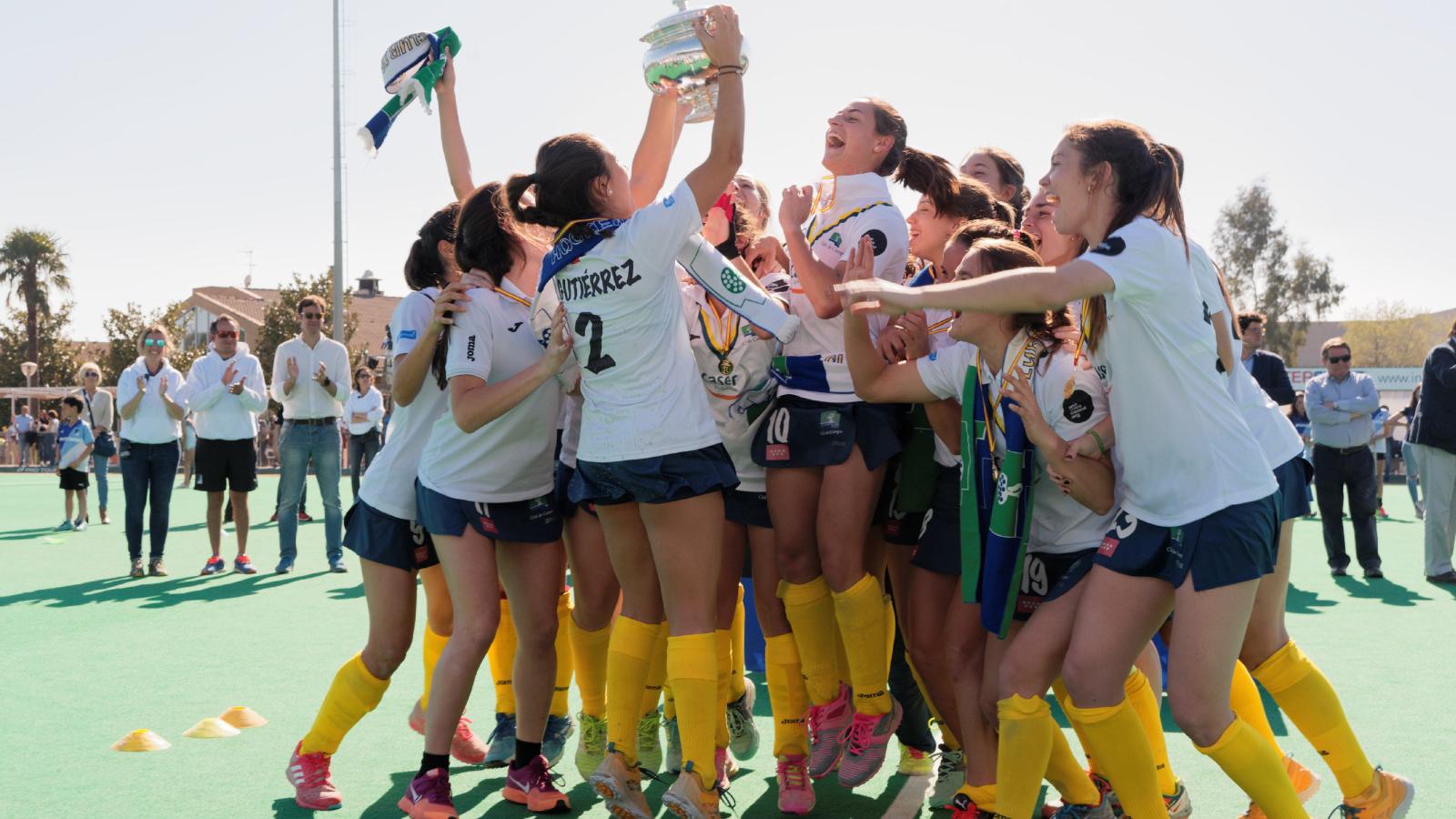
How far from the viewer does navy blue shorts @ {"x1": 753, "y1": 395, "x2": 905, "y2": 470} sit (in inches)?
161

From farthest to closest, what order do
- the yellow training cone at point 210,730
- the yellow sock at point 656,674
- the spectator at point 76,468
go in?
Answer: the spectator at point 76,468 → the yellow training cone at point 210,730 → the yellow sock at point 656,674

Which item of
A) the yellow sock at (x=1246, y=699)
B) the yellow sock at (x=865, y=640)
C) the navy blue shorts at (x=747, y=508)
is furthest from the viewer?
the navy blue shorts at (x=747, y=508)

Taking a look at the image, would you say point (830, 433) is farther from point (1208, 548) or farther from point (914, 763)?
point (914, 763)

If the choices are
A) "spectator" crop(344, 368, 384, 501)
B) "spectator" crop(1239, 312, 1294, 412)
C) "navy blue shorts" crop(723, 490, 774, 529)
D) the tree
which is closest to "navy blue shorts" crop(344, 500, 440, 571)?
"navy blue shorts" crop(723, 490, 774, 529)

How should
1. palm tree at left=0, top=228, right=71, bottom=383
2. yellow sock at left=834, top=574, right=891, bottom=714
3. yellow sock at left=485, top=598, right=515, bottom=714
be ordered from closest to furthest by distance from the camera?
1. yellow sock at left=834, top=574, right=891, bottom=714
2. yellow sock at left=485, top=598, right=515, bottom=714
3. palm tree at left=0, top=228, right=71, bottom=383

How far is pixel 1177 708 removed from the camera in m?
3.18

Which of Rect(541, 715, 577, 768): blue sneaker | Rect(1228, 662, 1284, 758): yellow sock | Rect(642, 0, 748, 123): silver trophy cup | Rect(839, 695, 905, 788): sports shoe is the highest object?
Rect(642, 0, 748, 123): silver trophy cup

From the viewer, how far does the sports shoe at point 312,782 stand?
4.19 metres

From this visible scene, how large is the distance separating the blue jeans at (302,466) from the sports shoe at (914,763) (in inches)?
269

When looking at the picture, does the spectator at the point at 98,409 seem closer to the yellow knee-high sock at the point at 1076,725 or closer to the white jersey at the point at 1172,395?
the yellow knee-high sock at the point at 1076,725

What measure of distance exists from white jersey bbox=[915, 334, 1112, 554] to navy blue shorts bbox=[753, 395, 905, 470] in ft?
1.38

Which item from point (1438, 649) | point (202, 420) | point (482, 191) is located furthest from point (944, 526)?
point (202, 420)

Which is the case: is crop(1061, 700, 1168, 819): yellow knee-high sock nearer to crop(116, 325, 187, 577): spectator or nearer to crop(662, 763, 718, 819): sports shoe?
crop(662, 763, 718, 819): sports shoe

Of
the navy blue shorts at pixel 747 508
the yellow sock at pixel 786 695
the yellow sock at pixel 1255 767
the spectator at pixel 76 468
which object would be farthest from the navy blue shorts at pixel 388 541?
the spectator at pixel 76 468
